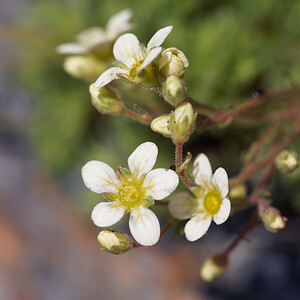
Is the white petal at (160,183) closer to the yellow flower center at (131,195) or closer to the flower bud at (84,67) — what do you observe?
the yellow flower center at (131,195)

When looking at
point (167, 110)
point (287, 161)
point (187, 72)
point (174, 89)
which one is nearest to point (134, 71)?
point (174, 89)

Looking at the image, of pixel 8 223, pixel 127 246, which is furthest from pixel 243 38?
pixel 8 223

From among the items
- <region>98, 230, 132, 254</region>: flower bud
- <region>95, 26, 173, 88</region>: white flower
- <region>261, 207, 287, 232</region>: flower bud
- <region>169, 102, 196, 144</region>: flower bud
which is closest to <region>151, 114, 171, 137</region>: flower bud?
<region>169, 102, 196, 144</region>: flower bud

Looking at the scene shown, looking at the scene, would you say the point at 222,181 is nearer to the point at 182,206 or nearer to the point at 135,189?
the point at 182,206

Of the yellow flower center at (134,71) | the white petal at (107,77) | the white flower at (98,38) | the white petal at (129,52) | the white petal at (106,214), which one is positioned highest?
the white flower at (98,38)

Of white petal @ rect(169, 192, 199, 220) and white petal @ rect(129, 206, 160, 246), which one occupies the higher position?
white petal @ rect(129, 206, 160, 246)

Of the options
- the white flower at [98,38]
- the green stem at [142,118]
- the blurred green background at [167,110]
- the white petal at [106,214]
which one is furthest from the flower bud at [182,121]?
the blurred green background at [167,110]

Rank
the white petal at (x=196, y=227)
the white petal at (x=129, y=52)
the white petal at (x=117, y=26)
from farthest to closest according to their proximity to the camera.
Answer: the white petal at (x=117, y=26), the white petal at (x=129, y=52), the white petal at (x=196, y=227)

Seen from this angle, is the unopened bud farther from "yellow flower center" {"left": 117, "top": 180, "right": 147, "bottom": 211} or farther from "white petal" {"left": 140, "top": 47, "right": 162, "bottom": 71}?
"white petal" {"left": 140, "top": 47, "right": 162, "bottom": 71}
